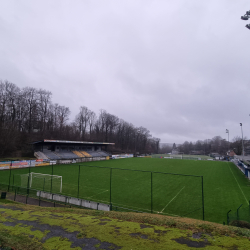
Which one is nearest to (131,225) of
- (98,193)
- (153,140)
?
(98,193)

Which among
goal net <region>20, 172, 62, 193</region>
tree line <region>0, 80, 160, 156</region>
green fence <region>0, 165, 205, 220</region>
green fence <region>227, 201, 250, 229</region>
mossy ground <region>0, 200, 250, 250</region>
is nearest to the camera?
mossy ground <region>0, 200, 250, 250</region>

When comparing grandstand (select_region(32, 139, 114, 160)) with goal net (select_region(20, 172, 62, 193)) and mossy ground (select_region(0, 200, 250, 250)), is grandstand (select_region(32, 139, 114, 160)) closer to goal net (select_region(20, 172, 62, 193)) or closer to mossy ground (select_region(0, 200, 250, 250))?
goal net (select_region(20, 172, 62, 193))

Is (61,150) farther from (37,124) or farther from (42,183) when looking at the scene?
(42,183)

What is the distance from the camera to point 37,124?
5362cm

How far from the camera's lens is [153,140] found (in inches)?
5049

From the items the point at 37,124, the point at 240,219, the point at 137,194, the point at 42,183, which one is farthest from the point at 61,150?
the point at 240,219

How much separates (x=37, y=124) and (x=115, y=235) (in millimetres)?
54779

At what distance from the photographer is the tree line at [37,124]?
137 feet

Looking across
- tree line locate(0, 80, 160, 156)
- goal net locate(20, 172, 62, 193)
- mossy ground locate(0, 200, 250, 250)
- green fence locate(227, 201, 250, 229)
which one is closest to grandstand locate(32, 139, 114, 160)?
tree line locate(0, 80, 160, 156)

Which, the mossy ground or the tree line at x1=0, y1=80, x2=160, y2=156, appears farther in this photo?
the tree line at x1=0, y1=80, x2=160, y2=156

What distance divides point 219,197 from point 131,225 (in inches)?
564

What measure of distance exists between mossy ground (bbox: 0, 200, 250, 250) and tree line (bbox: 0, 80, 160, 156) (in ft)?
127

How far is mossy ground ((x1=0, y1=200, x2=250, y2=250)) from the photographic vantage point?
549 centimetres

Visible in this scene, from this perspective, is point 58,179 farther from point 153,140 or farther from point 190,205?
point 153,140
